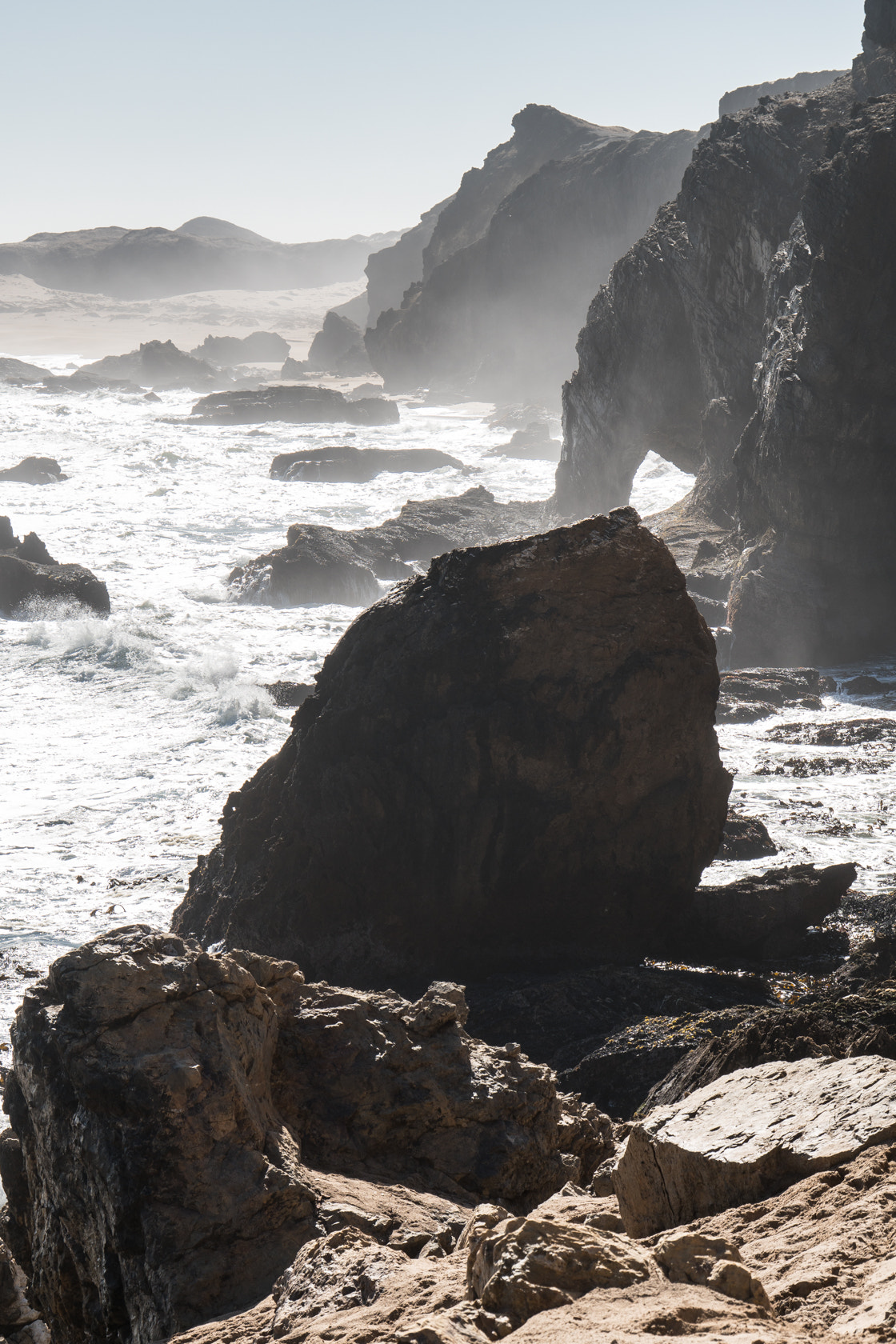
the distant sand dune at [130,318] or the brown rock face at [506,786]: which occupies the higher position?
the distant sand dune at [130,318]

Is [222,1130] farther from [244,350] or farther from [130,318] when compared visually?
[130,318]

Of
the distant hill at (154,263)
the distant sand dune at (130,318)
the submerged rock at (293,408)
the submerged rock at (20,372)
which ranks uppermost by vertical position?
the distant hill at (154,263)

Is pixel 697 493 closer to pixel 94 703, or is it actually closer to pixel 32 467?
pixel 94 703

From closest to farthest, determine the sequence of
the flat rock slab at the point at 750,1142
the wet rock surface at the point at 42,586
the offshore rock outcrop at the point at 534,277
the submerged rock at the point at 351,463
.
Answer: the flat rock slab at the point at 750,1142
the wet rock surface at the point at 42,586
the submerged rock at the point at 351,463
the offshore rock outcrop at the point at 534,277

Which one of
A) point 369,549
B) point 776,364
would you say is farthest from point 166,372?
point 776,364

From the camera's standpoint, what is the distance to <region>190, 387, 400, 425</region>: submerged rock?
5500cm

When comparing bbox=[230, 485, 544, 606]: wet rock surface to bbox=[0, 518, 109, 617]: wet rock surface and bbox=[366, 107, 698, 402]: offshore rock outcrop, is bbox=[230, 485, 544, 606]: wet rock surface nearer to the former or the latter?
bbox=[0, 518, 109, 617]: wet rock surface

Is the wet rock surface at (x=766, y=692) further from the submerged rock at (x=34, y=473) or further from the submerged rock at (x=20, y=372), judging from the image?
the submerged rock at (x=20, y=372)

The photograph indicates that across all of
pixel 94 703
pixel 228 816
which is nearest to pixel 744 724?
pixel 228 816

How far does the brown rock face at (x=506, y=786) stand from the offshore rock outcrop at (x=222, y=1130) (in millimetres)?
3702

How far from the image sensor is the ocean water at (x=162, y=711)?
1156cm

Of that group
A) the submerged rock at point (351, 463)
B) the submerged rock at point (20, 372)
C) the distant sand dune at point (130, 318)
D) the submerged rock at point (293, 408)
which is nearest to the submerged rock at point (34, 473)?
the submerged rock at point (351, 463)

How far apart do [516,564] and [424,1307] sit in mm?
7411

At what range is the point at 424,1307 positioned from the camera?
2.94 metres
